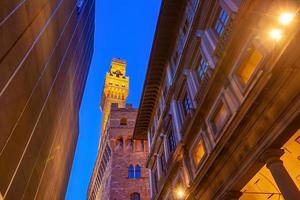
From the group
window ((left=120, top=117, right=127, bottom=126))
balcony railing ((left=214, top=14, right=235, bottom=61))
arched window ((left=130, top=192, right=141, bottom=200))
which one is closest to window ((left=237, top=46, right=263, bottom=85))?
balcony railing ((left=214, top=14, right=235, bottom=61))

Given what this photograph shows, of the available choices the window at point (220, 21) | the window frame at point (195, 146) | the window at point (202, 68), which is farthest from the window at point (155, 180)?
the window at point (220, 21)

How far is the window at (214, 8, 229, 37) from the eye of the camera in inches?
547

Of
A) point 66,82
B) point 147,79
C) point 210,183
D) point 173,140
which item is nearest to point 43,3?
point 66,82

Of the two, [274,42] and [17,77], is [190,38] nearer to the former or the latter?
[274,42]

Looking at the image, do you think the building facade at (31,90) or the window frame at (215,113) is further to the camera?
the window frame at (215,113)

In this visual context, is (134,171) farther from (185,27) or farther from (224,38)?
(224,38)

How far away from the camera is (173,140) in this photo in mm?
18172

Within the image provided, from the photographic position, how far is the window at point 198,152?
1374 centimetres

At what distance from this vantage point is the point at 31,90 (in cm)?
930

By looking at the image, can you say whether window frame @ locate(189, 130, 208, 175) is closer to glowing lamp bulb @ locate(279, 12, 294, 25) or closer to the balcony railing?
the balcony railing

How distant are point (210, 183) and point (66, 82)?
9461 mm

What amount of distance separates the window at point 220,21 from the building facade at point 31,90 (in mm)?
7992

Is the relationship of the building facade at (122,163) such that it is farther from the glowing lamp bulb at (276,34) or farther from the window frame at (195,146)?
the glowing lamp bulb at (276,34)

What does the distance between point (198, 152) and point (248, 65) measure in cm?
540
